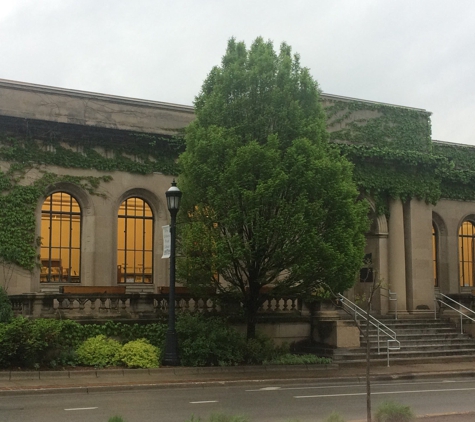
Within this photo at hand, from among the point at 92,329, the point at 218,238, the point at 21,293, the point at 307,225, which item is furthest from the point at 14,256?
the point at 307,225

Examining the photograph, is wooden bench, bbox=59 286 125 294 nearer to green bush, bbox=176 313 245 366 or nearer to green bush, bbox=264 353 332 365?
green bush, bbox=176 313 245 366

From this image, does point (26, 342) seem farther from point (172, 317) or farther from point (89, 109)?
point (89, 109)

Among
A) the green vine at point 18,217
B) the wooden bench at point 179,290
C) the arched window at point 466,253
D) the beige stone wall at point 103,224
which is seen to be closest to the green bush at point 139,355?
the wooden bench at point 179,290

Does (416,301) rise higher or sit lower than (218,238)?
lower

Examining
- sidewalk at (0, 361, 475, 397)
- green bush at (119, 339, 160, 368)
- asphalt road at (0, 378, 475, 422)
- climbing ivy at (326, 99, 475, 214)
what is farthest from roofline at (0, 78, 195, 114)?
asphalt road at (0, 378, 475, 422)

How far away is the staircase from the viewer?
22.9m

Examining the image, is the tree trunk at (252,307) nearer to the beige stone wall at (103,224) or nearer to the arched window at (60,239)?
the beige stone wall at (103,224)

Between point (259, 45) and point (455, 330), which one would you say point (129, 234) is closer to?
point (259, 45)

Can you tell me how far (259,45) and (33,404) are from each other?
12.6 m

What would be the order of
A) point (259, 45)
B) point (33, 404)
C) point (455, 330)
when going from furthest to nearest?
point (455, 330) < point (259, 45) < point (33, 404)

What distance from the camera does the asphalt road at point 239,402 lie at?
12.5m

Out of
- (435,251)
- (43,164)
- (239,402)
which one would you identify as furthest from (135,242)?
(435,251)

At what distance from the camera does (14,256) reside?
2345 centimetres

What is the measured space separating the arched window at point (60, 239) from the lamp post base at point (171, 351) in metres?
6.60
